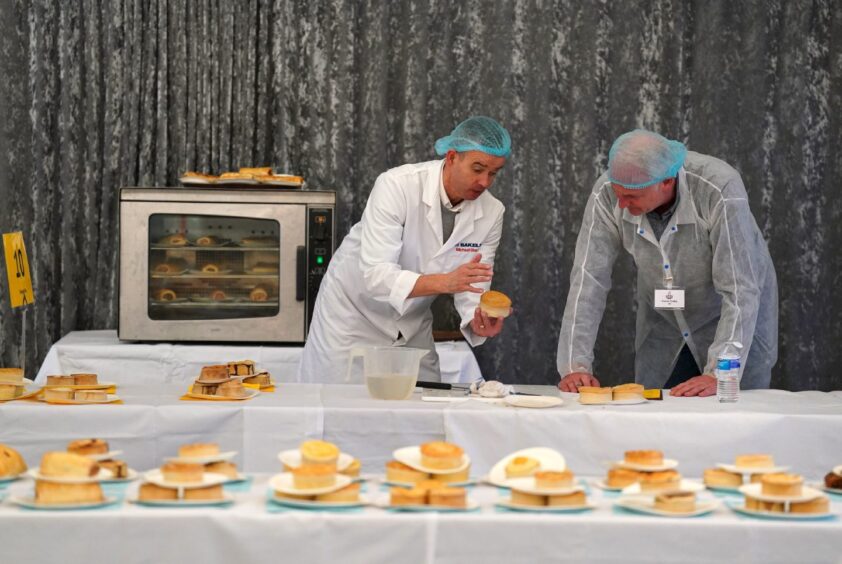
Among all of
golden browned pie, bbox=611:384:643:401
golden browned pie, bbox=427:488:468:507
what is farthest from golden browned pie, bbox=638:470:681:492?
golden browned pie, bbox=611:384:643:401

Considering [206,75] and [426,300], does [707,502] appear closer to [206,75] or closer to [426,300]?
[426,300]

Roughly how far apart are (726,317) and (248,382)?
137 centimetres

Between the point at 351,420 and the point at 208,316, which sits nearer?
the point at 351,420

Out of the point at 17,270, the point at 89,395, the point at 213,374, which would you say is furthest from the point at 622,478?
the point at 17,270

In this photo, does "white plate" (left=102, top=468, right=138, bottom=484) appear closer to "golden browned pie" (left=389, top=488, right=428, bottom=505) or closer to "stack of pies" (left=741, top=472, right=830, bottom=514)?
"golden browned pie" (left=389, top=488, right=428, bottom=505)

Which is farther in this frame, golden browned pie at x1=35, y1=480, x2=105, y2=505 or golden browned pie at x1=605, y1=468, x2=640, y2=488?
golden browned pie at x1=605, y1=468, x2=640, y2=488

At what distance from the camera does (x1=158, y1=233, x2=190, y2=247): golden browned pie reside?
4285 millimetres

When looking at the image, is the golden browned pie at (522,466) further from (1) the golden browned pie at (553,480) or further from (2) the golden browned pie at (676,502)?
(2) the golden browned pie at (676,502)

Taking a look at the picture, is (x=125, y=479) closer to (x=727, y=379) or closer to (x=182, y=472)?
(x=182, y=472)

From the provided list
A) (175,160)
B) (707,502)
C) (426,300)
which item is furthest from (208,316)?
(707,502)

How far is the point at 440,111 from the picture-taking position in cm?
485

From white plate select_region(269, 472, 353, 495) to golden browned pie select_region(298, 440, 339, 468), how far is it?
33 mm

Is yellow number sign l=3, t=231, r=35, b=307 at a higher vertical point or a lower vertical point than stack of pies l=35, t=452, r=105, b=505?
higher

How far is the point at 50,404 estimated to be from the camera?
2512 mm
